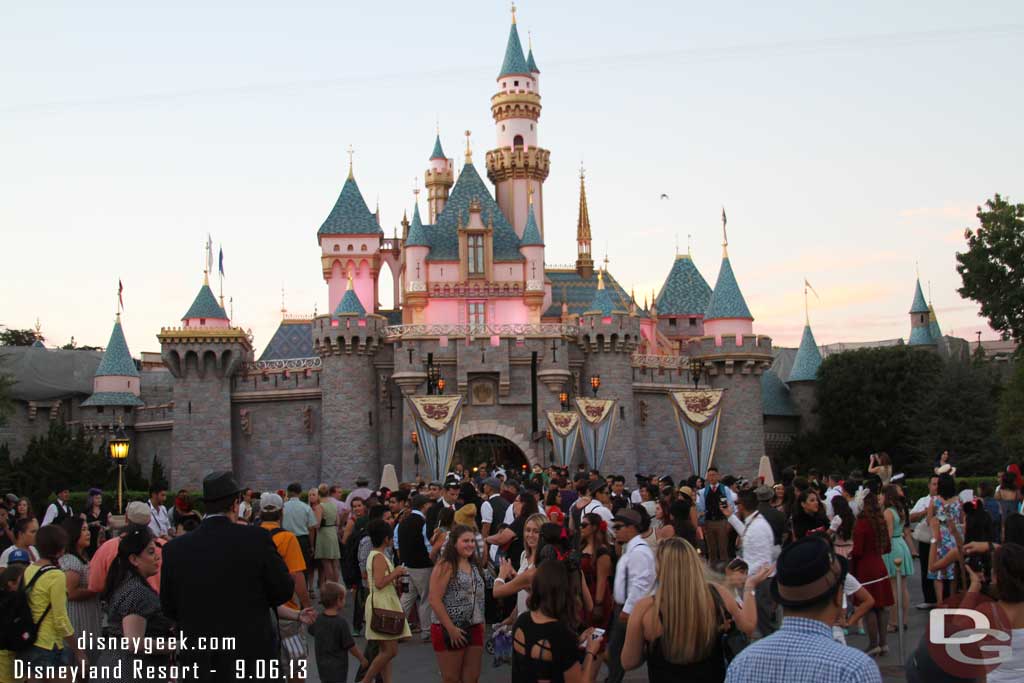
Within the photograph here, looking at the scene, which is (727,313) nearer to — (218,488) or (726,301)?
(726,301)

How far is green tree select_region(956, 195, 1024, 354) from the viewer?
35.6 metres

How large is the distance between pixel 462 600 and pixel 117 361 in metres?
43.2

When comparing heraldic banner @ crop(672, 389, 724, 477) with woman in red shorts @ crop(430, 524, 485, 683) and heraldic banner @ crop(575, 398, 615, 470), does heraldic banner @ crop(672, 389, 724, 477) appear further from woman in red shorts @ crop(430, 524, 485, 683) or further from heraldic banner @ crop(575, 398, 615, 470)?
woman in red shorts @ crop(430, 524, 485, 683)

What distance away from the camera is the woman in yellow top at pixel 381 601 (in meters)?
8.74

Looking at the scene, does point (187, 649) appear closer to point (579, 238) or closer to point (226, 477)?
point (226, 477)

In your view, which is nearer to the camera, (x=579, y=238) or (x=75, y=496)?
(x=75, y=496)

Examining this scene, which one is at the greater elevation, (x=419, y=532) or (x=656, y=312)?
(x=656, y=312)

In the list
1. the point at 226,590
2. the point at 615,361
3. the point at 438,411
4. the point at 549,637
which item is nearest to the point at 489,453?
the point at 615,361

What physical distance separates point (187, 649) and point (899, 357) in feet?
151

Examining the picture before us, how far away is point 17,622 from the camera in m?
7.64

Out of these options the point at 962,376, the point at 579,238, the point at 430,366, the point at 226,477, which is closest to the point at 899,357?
the point at 962,376

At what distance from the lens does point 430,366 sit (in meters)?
36.3

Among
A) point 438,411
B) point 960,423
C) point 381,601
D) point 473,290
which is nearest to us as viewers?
point 381,601

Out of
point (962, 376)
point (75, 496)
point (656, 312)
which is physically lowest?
point (75, 496)
